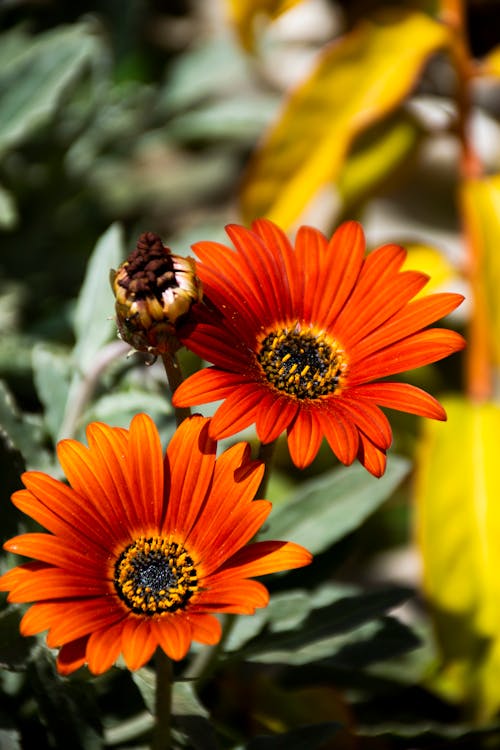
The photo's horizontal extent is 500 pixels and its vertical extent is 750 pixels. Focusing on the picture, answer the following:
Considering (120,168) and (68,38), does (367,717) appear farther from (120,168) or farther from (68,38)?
(120,168)

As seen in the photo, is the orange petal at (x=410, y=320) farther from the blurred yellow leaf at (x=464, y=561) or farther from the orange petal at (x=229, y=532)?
the blurred yellow leaf at (x=464, y=561)

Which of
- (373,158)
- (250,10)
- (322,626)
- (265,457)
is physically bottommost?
(322,626)

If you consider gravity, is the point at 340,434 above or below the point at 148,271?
below

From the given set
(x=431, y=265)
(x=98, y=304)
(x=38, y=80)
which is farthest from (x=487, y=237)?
(x=38, y=80)

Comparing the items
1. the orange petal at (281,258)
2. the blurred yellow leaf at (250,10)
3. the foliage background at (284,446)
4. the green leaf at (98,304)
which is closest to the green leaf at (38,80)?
the foliage background at (284,446)

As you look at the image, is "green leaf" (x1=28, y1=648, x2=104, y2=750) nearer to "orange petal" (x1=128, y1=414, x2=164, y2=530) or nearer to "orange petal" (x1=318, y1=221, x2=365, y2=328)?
"orange petal" (x1=128, y1=414, x2=164, y2=530)

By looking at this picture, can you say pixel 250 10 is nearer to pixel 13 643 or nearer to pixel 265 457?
pixel 265 457

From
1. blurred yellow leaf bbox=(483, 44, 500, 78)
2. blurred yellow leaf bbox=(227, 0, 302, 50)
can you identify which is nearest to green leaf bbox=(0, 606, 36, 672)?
blurred yellow leaf bbox=(227, 0, 302, 50)
